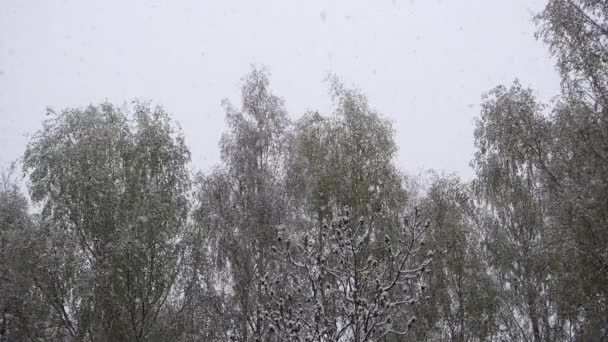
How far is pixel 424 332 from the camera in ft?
52.7

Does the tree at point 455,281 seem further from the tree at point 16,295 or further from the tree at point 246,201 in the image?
the tree at point 16,295

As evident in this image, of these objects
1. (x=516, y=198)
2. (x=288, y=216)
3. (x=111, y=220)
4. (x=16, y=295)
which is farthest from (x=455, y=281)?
(x=16, y=295)

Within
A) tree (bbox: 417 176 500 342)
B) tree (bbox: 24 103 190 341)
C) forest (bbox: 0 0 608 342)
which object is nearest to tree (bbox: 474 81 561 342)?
forest (bbox: 0 0 608 342)

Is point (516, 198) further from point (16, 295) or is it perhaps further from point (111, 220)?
point (16, 295)

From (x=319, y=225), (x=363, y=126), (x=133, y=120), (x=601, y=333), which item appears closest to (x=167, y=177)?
(x=133, y=120)

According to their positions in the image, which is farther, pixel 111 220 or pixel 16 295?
pixel 16 295

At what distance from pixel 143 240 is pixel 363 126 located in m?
7.73

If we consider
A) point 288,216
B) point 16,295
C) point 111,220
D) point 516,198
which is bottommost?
point 16,295

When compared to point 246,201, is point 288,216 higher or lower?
lower

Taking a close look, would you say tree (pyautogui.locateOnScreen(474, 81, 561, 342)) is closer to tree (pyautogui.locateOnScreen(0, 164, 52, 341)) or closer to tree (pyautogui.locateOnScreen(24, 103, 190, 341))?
tree (pyautogui.locateOnScreen(24, 103, 190, 341))

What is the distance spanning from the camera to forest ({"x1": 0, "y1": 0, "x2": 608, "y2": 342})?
39.5 ft

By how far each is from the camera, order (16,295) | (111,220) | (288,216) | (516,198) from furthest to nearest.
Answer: (516,198) → (16,295) → (288,216) → (111,220)

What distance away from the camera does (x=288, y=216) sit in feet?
49.0

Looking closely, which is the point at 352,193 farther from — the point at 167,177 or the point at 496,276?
the point at 496,276
